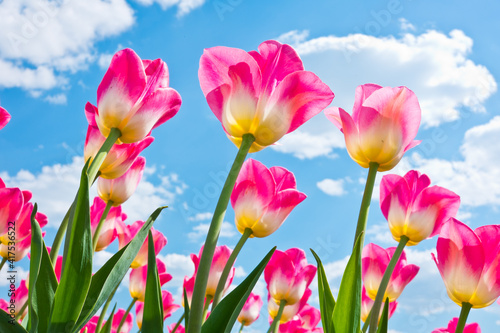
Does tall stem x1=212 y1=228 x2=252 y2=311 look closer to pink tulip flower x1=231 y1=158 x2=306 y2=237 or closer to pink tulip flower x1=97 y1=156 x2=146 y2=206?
pink tulip flower x1=231 y1=158 x2=306 y2=237

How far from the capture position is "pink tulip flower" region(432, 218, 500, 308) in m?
1.14

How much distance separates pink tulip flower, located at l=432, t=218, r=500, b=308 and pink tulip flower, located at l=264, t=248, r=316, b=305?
32.6 inches

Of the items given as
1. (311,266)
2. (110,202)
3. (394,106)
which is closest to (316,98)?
(394,106)

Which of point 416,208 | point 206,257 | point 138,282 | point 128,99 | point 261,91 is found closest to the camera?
point 206,257

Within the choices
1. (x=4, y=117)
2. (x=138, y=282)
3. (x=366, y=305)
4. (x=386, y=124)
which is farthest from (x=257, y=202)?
(x=138, y=282)

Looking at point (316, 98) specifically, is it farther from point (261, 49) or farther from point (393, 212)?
point (393, 212)

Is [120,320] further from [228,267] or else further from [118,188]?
[228,267]

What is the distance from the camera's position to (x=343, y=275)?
95 cm

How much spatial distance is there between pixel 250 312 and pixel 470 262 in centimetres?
157

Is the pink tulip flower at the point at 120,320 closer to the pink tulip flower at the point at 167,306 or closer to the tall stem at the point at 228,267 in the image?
the pink tulip flower at the point at 167,306

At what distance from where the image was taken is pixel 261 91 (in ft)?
3.11

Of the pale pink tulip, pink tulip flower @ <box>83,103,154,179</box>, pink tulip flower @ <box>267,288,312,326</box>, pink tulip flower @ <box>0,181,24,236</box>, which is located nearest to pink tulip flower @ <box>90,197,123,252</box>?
the pale pink tulip

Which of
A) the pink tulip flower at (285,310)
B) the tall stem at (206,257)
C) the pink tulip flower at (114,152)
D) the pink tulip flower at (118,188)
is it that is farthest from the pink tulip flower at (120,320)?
the tall stem at (206,257)

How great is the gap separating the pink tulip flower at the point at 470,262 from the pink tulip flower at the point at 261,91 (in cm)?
50
